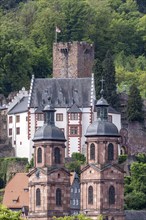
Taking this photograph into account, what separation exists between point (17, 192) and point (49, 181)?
15.2 meters

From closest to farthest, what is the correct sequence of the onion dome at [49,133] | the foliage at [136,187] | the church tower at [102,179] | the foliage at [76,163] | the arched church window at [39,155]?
the church tower at [102,179], the arched church window at [39,155], the onion dome at [49,133], the foliage at [136,187], the foliage at [76,163]

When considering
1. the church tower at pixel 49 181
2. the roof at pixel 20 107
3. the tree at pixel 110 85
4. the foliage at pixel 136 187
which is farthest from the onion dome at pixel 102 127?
the tree at pixel 110 85

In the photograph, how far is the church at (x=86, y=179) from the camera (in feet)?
440

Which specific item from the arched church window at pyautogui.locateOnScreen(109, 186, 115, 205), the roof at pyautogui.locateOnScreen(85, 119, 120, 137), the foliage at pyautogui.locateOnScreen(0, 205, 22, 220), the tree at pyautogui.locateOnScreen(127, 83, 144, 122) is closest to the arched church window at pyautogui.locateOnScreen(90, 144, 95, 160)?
the roof at pyautogui.locateOnScreen(85, 119, 120, 137)

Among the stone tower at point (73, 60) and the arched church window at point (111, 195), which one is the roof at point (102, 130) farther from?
the stone tower at point (73, 60)

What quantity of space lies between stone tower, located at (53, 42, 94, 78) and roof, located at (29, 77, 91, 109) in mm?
5754

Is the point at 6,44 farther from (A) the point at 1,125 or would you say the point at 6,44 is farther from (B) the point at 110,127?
(B) the point at 110,127

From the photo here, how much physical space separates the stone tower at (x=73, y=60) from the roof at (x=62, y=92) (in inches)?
227

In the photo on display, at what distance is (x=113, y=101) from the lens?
6417 inches

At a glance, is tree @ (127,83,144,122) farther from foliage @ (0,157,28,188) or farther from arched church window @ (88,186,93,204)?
arched church window @ (88,186,93,204)

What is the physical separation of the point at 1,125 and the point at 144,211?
65.5 ft

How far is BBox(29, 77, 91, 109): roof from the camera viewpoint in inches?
6280

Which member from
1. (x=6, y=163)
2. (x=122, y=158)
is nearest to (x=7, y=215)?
(x=122, y=158)

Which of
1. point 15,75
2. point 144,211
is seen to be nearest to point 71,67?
point 15,75
